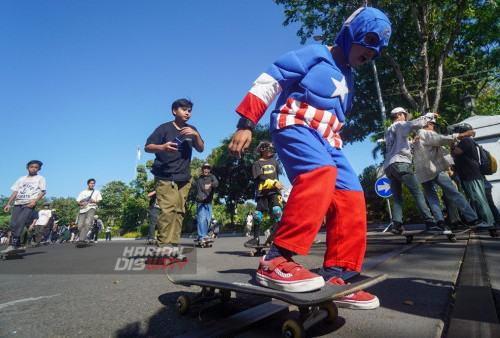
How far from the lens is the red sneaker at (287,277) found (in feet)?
4.15

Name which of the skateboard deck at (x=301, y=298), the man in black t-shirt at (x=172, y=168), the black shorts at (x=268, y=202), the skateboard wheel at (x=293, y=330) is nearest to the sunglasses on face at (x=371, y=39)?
the skateboard deck at (x=301, y=298)

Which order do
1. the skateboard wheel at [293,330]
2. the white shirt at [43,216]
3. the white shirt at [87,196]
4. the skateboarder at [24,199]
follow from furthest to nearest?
1. the white shirt at [43,216]
2. the white shirt at [87,196]
3. the skateboarder at [24,199]
4. the skateboard wheel at [293,330]

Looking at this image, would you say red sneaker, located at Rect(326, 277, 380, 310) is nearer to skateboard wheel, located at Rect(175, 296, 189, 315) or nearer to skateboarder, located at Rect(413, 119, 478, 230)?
skateboard wheel, located at Rect(175, 296, 189, 315)

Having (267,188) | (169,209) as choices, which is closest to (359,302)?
(169,209)

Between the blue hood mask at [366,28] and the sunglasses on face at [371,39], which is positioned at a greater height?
the blue hood mask at [366,28]

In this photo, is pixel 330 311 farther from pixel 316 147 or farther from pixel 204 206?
pixel 204 206

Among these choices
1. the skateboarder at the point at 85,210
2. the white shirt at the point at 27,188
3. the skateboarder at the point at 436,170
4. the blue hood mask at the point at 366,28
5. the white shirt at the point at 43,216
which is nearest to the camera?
the blue hood mask at the point at 366,28

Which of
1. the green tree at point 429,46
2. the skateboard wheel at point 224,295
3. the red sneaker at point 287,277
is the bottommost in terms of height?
the skateboard wheel at point 224,295

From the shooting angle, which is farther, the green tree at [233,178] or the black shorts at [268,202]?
the green tree at [233,178]

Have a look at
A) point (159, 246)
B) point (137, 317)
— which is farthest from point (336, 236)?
point (159, 246)

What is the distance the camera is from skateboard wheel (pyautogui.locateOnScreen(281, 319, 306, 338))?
1.02 m

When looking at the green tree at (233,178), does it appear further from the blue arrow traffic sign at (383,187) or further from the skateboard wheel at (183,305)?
the skateboard wheel at (183,305)

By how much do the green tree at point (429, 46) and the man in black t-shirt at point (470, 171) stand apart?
978 centimetres

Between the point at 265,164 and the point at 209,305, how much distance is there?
371 cm
